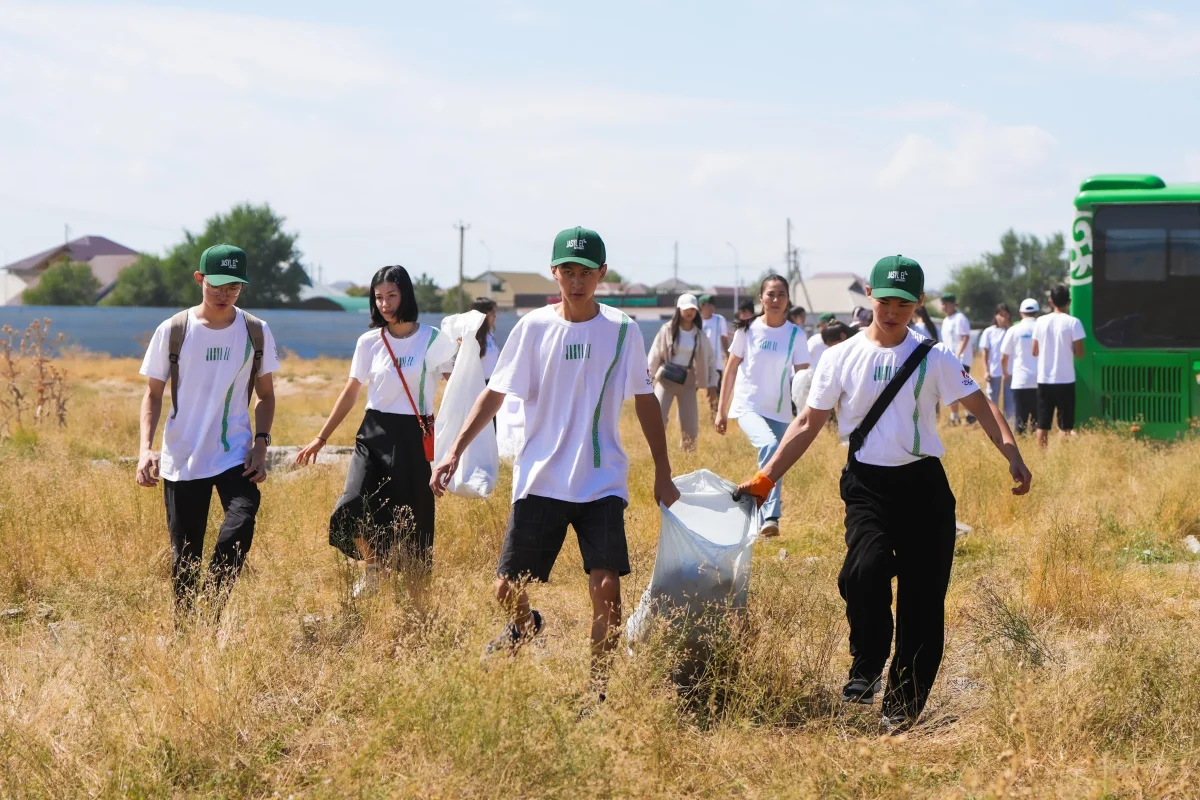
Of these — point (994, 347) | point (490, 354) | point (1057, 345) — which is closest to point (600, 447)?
point (490, 354)

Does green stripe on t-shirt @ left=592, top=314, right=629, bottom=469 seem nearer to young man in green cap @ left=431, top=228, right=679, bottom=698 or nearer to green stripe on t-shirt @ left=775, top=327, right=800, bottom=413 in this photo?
young man in green cap @ left=431, top=228, right=679, bottom=698

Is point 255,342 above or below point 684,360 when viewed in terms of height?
above

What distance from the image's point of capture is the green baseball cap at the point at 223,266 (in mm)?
5664

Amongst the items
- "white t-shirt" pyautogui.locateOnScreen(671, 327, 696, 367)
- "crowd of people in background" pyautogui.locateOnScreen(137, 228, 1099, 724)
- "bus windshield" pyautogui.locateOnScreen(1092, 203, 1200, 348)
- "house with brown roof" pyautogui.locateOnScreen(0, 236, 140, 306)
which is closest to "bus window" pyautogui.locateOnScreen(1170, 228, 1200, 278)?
"bus windshield" pyautogui.locateOnScreen(1092, 203, 1200, 348)

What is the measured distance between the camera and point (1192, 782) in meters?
3.99

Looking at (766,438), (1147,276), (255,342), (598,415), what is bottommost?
(766,438)

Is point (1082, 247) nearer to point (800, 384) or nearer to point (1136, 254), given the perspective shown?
point (1136, 254)

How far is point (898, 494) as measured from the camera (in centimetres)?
485

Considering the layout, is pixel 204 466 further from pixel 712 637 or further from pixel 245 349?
pixel 712 637

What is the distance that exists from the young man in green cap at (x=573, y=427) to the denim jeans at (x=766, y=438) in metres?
4.04

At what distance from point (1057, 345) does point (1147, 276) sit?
136 centimetres

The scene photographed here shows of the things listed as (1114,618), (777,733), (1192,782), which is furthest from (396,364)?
(1192,782)

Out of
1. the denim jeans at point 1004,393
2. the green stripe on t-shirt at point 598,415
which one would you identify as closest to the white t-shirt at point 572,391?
the green stripe on t-shirt at point 598,415

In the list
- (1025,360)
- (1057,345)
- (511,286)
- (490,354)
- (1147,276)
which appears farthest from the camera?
(511,286)
